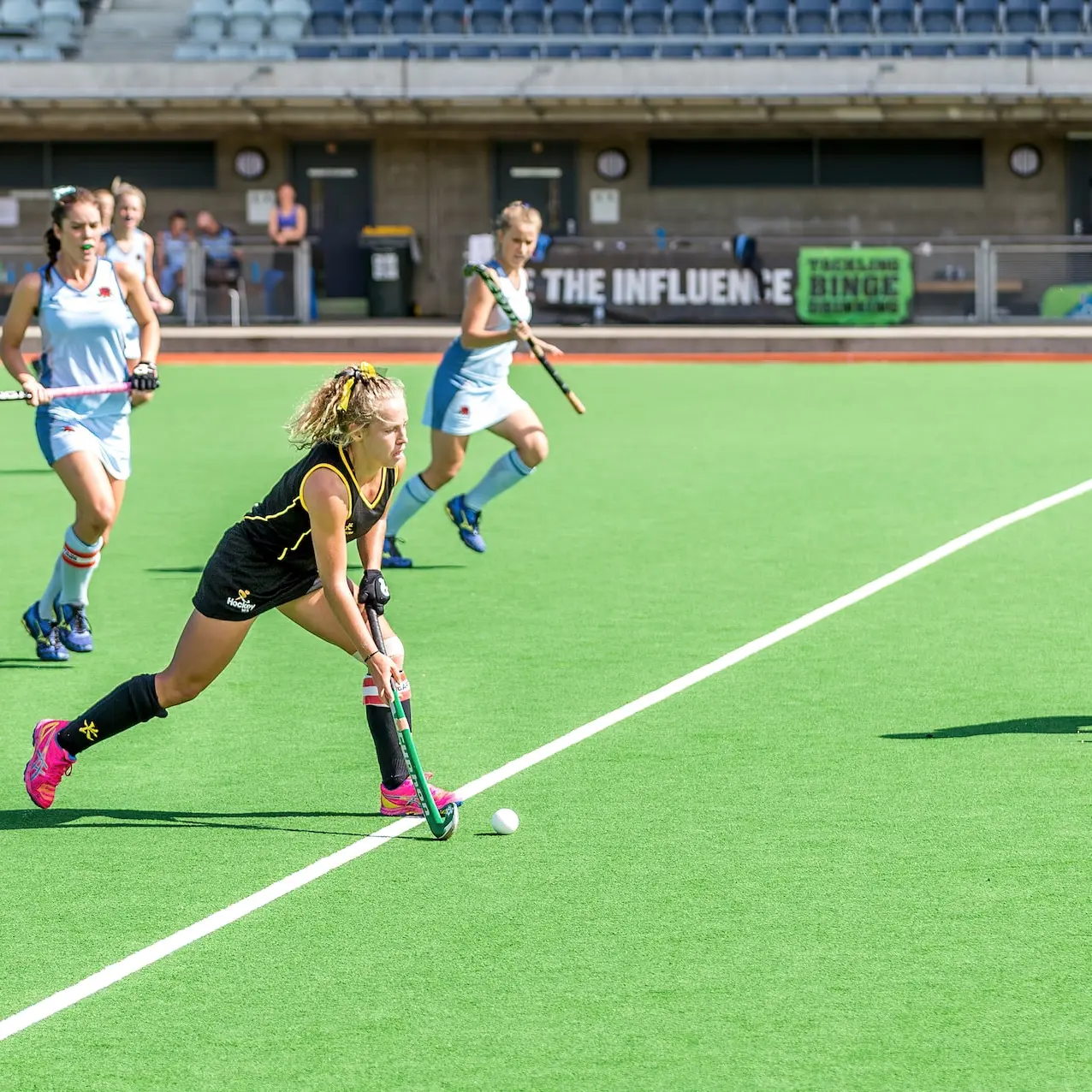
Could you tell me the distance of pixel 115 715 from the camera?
261 inches

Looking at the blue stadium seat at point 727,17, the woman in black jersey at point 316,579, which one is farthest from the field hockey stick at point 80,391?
the blue stadium seat at point 727,17

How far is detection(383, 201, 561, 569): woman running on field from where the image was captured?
36.0 feet

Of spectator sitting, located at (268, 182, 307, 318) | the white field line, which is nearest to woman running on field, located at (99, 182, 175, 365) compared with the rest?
the white field line

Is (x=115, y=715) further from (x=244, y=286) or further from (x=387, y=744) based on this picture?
(x=244, y=286)

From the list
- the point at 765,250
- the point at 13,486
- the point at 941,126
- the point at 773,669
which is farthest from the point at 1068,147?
the point at 773,669

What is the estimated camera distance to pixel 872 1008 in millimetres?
4887

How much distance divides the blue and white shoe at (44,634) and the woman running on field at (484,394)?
8.61ft

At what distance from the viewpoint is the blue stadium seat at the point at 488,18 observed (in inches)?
1369

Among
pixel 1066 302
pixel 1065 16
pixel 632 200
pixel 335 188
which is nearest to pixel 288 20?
pixel 335 188

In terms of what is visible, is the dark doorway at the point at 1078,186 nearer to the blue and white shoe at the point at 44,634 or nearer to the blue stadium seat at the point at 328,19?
the blue stadium seat at the point at 328,19

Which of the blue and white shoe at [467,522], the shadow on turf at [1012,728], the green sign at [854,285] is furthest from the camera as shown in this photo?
the green sign at [854,285]

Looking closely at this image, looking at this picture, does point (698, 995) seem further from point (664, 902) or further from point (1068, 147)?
point (1068, 147)

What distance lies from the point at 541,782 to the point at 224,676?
2193 millimetres

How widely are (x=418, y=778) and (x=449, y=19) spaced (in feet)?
99.6
